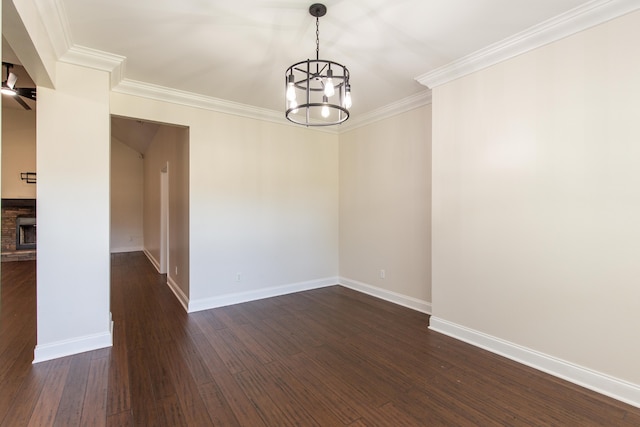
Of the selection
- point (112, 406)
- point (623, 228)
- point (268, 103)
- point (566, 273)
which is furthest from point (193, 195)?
point (623, 228)

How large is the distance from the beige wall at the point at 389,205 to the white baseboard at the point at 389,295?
27 mm

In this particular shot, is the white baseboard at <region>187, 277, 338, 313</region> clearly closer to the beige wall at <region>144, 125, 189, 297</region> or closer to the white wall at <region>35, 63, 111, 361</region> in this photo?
the beige wall at <region>144, 125, 189, 297</region>

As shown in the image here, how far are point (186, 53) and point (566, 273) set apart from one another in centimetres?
374

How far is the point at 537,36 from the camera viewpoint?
8.31 feet

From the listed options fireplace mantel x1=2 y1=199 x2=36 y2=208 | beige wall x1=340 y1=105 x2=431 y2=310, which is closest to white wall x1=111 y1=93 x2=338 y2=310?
beige wall x1=340 y1=105 x2=431 y2=310

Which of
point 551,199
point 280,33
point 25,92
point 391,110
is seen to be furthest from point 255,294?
point 551,199

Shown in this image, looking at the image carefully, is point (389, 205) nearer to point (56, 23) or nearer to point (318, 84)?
point (318, 84)

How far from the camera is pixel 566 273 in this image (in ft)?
8.09

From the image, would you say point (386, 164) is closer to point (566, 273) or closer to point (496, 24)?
point (496, 24)

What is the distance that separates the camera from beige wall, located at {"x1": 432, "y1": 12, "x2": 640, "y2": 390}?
87.3 inches

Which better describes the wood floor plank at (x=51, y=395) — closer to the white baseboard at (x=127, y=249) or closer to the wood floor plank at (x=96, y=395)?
the wood floor plank at (x=96, y=395)

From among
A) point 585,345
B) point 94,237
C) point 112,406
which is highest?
point 94,237

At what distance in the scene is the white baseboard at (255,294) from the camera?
13.1ft

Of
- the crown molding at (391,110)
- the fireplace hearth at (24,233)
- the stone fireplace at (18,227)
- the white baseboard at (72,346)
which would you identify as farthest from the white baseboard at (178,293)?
the fireplace hearth at (24,233)
